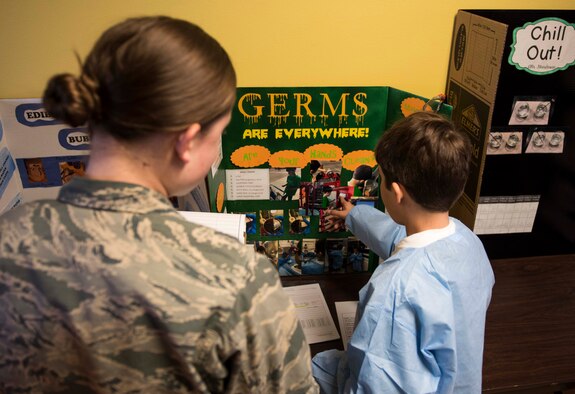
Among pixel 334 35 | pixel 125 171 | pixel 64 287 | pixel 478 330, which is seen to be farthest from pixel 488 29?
pixel 64 287

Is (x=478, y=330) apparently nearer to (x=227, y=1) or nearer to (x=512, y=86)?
(x=512, y=86)

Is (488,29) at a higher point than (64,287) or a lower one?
higher

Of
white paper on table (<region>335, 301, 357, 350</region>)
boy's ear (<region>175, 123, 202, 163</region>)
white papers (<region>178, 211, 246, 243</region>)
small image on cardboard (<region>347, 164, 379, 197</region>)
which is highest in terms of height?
boy's ear (<region>175, 123, 202, 163</region>)

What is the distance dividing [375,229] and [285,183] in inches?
11.8

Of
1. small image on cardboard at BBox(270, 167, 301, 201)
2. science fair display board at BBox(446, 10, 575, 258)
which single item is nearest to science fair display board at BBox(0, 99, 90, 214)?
small image on cardboard at BBox(270, 167, 301, 201)

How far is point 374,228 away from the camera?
1.30 m

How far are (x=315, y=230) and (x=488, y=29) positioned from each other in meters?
0.73

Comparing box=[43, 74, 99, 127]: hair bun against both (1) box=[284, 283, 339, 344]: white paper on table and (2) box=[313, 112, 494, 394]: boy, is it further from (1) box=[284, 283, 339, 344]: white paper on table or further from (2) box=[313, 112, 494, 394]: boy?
(1) box=[284, 283, 339, 344]: white paper on table

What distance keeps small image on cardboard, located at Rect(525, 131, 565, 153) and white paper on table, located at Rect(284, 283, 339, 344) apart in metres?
0.78

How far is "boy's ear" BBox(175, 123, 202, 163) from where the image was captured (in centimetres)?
58

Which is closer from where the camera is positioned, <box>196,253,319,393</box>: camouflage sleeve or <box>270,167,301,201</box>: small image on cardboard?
<box>196,253,319,393</box>: camouflage sleeve

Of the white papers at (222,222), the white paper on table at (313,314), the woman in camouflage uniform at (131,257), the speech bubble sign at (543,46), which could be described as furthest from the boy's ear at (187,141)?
the speech bubble sign at (543,46)

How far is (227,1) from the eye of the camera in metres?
1.20

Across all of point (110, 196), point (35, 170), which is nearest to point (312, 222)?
point (35, 170)
